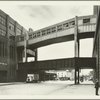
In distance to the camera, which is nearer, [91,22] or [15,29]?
[91,22]

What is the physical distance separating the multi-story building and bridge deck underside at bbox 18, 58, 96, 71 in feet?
9.54

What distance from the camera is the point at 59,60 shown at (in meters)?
49.9

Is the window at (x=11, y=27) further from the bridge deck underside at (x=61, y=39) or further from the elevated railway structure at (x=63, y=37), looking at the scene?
the bridge deck underside at (x=61, y=39)

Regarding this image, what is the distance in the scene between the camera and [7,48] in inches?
2357

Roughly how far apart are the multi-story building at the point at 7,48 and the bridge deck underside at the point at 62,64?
2909mm

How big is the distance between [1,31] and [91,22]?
74.6ft

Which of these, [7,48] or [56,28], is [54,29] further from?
[7,48]

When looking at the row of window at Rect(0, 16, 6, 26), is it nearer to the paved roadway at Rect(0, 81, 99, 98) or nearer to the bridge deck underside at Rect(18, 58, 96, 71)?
the bridge deck underside at Rect(18, 58, 96, 71)

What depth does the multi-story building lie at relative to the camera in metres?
57.3

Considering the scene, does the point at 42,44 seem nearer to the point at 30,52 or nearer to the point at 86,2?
the point at 30,52

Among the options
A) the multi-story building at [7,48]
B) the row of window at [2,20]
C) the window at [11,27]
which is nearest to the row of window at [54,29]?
the window at [11,27]

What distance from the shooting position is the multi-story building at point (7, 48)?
5734 cm

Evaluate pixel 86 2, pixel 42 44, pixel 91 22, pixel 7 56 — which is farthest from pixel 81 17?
pixel 86 2

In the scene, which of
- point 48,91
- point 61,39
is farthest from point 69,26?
point 48,91
